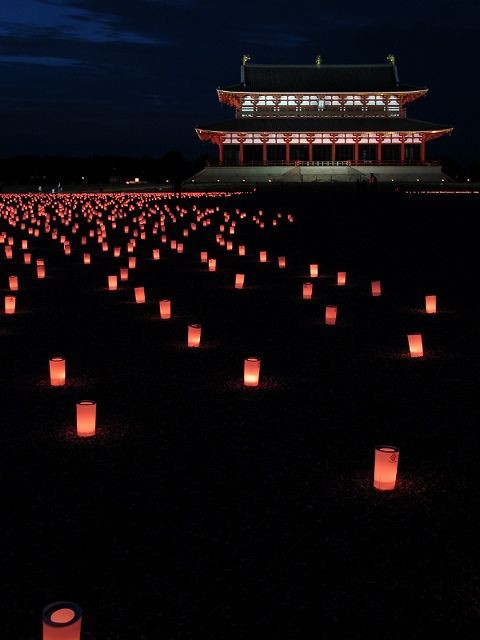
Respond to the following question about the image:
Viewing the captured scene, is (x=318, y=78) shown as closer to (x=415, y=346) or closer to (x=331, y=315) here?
(x=331, y=315)

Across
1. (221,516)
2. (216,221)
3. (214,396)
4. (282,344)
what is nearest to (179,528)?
(221,516)

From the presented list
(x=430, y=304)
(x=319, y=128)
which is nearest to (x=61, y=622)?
(x=430, y=304)

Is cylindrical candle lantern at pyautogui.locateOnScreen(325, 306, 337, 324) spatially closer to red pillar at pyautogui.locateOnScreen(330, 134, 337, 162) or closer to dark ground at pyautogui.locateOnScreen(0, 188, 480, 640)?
dark ground at pyautogui.locateOnScreen(0, 188, 480, 640)

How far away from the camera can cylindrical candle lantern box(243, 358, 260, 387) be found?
607cm

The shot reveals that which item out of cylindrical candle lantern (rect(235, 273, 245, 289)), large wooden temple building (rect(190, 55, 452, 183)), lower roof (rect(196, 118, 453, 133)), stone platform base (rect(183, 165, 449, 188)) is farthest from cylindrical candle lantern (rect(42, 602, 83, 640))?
lower roof (rect(196, 118, 453, 133))

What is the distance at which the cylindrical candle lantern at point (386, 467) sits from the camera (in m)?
4.06

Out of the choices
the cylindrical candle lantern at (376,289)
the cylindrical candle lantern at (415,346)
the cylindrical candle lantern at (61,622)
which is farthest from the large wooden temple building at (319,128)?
the cylindrical candle lantern at (61,622)

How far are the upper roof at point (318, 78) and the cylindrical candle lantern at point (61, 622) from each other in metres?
64.6

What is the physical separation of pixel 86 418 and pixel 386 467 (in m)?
1.99

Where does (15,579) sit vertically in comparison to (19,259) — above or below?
above

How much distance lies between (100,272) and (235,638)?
433 inches

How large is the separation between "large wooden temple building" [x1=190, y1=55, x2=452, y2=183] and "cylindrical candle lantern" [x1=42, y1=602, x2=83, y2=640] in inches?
2187

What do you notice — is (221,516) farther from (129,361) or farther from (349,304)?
(349,304)

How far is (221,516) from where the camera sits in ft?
12.6
